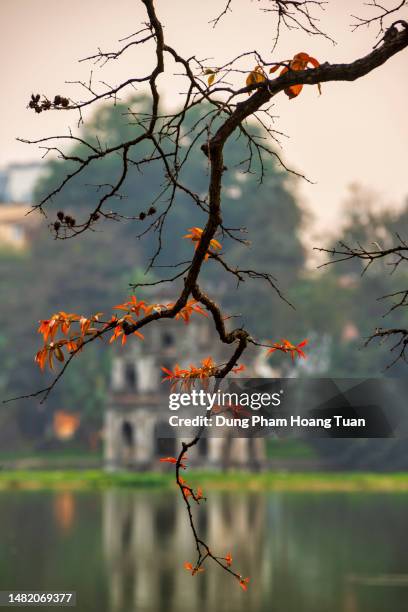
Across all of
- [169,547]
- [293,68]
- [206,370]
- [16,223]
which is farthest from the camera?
[16,223]

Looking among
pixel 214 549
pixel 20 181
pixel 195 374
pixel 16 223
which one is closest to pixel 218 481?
pixel 214 549

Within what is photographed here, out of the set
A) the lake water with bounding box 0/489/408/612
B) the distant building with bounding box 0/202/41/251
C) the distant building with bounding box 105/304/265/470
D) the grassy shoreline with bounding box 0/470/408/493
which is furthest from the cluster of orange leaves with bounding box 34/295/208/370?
the distant building with bounding box 0/202/41/251

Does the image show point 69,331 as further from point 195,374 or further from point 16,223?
point 16,223

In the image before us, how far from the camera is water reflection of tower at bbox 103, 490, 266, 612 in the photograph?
17.1 m

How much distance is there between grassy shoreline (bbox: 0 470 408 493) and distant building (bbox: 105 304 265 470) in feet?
5.98

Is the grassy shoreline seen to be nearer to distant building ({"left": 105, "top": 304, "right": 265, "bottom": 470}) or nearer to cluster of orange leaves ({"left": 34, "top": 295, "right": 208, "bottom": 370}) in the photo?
Answer: distant building ({"left": 105, "top": 304, "right": 265, "bottom": 470})

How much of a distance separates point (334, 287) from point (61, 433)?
11.6 metres

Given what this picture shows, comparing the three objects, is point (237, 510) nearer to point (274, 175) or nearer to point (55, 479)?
point (55, 479)

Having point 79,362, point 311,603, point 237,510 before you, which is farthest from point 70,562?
point 79,362

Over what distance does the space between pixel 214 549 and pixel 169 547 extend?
0.76 m

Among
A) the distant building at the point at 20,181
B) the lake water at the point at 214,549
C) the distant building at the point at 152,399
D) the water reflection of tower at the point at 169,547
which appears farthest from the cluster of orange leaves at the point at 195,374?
the distant building at the point at 20,181

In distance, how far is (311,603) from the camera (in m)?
16.9

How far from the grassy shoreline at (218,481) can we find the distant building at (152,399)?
5.98 feet

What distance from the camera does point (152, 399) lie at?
41969mm
